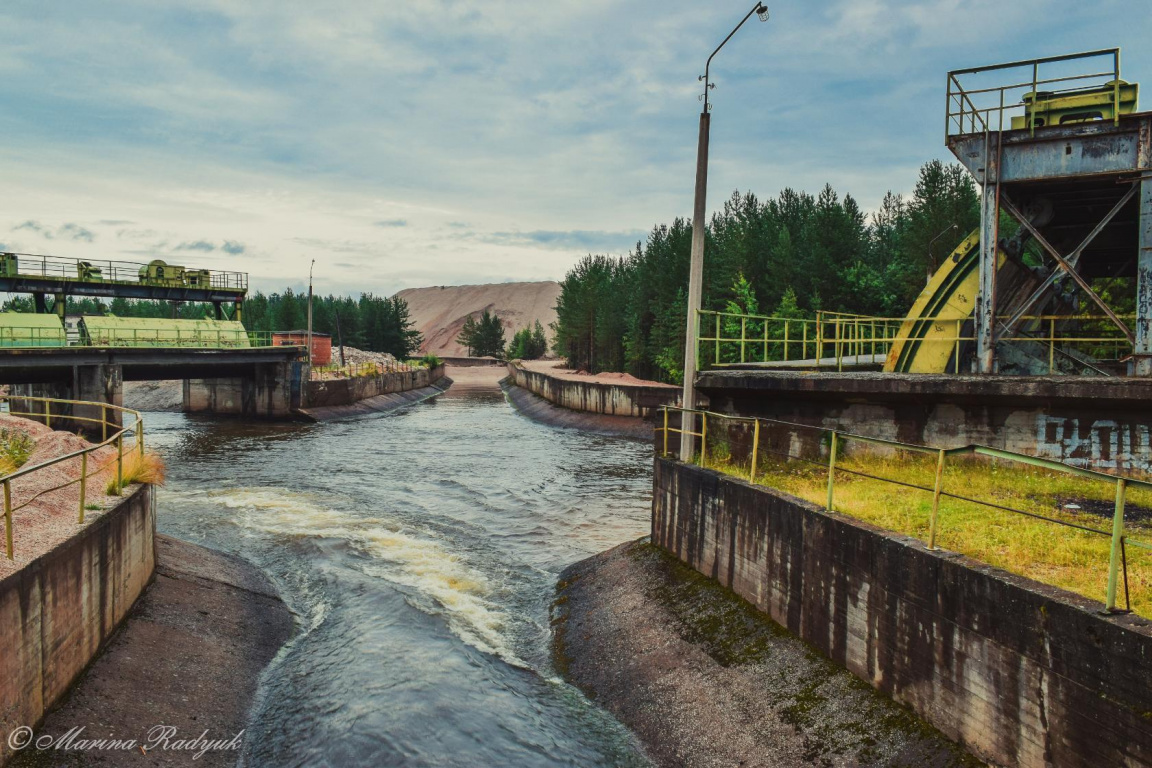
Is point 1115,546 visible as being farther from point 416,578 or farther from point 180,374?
point 180,374

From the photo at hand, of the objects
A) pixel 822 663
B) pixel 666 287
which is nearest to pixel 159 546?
pixel 822 663

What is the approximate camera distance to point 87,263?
4212 cm

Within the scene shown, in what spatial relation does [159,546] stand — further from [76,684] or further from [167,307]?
[167,307]

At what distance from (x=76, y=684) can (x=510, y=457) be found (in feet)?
84.3

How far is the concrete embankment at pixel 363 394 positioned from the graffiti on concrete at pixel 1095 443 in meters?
43.1

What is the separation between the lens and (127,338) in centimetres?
4266

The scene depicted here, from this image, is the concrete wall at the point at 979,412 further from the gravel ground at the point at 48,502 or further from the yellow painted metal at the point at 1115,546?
the gravel ground at the point at 48,502

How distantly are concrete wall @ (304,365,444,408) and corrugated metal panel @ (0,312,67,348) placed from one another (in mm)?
13952

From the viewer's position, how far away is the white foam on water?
13.1 m

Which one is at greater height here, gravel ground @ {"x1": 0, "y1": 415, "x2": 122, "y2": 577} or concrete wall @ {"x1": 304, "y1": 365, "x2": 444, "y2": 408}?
gravel ground @ {"x1": 0, "y1": 415, "x2": 122, "y2": 577}

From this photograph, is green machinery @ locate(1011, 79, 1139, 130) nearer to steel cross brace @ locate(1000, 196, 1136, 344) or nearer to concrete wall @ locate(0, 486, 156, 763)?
steel cross brace @ locate(1000, 196, 1136, 344)

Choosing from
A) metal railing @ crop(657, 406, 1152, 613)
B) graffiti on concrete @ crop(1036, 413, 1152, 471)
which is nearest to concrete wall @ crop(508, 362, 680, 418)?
metal railing @ crop(657, 406, 1152, 613)

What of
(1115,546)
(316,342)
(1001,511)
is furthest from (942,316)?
(316,342)

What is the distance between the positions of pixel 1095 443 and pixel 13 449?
60.5 ft
